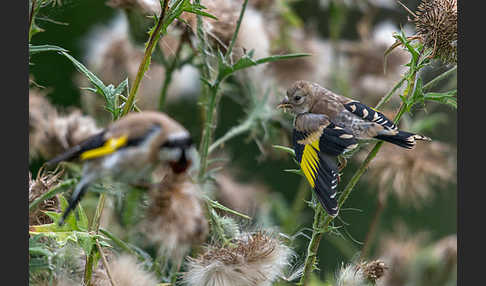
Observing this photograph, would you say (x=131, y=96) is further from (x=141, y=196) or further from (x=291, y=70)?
(x=291, y=70)

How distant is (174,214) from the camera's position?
73 cm

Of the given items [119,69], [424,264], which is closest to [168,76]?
[119,69]

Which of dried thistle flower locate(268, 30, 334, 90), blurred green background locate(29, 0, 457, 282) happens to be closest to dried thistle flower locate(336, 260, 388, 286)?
blurred green background locate(29, 0, 457, 282)

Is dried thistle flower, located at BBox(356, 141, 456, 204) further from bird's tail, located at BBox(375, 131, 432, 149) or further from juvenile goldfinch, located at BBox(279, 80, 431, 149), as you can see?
bird's tail, located at BBox(375, 131, 432, 149)

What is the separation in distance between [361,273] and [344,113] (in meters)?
0.36

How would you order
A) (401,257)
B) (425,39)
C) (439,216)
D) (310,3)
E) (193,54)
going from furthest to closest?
(439,216)
(310,3)
(401,257)
(193,54)
(425,39)

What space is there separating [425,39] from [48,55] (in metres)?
1.42

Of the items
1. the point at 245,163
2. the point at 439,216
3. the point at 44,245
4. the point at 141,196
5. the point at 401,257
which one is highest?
the point at 141,196

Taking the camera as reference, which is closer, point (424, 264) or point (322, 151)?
point (322, 151)

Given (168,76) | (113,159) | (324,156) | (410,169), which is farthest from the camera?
(410,169)

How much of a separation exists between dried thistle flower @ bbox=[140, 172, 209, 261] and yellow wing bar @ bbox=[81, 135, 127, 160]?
0.22ft

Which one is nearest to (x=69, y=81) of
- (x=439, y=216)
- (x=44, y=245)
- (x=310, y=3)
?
(x=310, y=3)

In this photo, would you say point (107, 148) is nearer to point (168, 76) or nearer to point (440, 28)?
point (440, 28)

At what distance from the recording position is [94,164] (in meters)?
0.74
